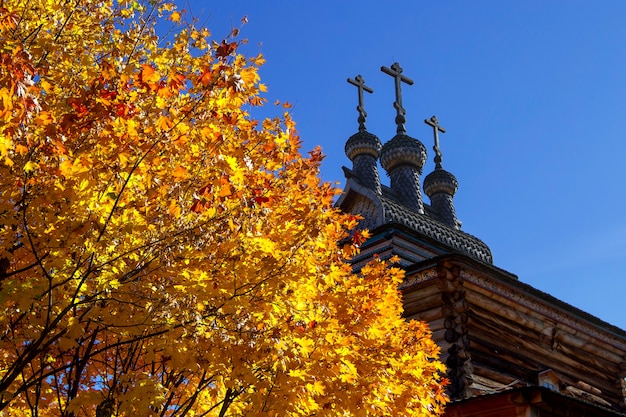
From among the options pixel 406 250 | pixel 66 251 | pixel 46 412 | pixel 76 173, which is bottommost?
pixel 46 412

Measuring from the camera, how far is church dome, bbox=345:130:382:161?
94.5 ft

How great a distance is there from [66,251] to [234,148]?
2.05 meters

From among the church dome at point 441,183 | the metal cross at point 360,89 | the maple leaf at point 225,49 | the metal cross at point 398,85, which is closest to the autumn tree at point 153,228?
the maple leaf at point 225,49

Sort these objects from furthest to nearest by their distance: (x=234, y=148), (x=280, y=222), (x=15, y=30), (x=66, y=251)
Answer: (x=280, y=222) → (x=234, y=148) → (x=66, y=251) → (x=15, y=30)

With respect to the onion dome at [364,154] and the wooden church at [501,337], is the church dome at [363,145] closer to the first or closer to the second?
the onion dome at [364,154]

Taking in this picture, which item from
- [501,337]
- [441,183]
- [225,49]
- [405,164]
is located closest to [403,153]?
[405,164]

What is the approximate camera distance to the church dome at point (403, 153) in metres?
31.3

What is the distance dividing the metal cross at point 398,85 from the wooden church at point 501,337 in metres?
9.28

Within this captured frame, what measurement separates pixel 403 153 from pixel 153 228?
84.0ft

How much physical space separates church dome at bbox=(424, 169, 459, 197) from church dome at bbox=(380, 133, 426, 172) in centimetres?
319

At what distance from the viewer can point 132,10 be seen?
7438 millimetres

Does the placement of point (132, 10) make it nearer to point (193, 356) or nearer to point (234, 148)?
point (234, 148)

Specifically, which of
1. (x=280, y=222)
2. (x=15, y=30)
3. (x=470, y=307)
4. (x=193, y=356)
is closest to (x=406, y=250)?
(x=470, y=307)

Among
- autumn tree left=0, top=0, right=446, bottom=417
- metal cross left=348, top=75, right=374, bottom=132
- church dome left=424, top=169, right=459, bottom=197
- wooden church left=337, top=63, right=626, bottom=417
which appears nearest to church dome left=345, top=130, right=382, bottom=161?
metal cross left=348, top=75, right=374, bottom=132
